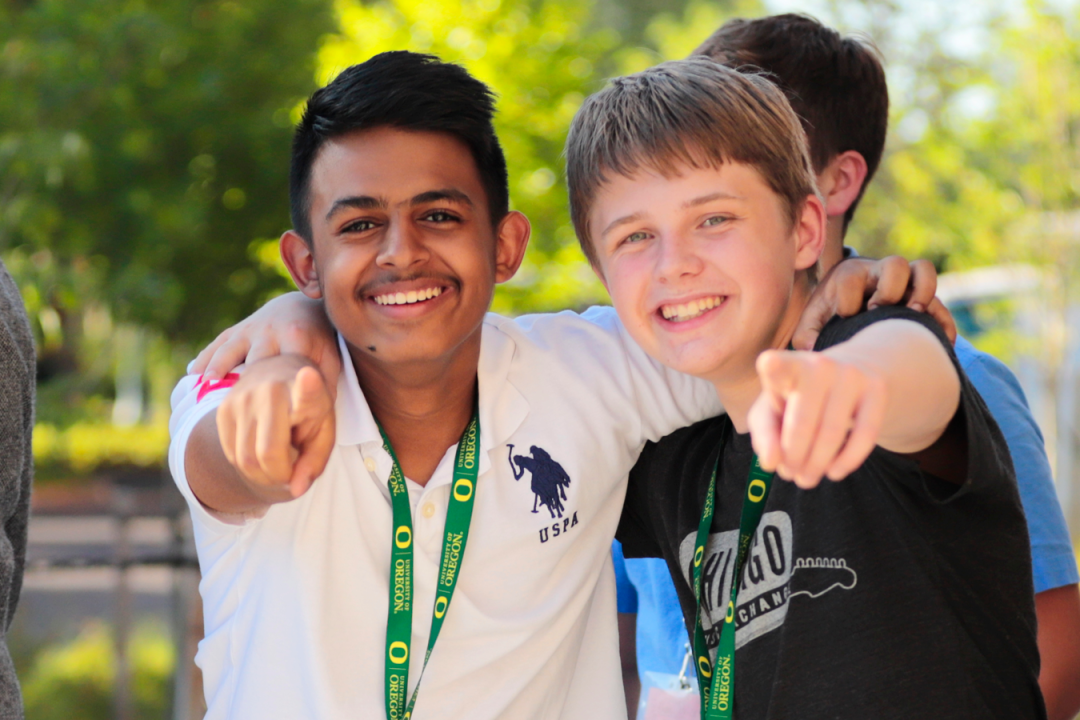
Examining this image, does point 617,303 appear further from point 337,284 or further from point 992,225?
point 992,225

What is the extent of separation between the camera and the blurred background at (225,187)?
5945mm

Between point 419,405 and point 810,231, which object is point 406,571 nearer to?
point 419,405

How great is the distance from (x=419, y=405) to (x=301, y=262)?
52cm

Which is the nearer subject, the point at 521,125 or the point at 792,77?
the point at 792,77

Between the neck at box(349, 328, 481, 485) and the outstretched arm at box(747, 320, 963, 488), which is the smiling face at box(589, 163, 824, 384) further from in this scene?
the outstretched arm at box(747, 320, 963, 488)

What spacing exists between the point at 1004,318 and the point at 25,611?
9164mm

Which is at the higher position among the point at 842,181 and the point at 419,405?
the point at 842,181

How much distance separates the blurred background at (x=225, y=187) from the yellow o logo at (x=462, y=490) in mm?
3450

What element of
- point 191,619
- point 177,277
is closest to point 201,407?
point 191,619

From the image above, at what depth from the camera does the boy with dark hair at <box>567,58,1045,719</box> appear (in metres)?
1.80

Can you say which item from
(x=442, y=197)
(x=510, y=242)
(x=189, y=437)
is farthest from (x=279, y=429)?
(x=510, y=242)

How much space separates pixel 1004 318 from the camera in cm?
927

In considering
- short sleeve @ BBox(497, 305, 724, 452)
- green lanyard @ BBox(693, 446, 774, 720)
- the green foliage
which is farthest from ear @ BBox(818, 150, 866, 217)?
the green foliage

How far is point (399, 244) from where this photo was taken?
2381mm
